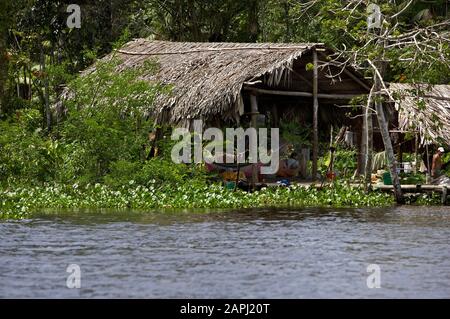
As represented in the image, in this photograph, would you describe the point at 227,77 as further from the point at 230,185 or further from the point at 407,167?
the point at 407,167

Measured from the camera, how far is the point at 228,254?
49.3ft

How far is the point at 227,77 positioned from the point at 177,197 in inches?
144

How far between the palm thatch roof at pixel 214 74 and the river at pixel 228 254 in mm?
3717

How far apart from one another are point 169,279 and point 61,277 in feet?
4.15

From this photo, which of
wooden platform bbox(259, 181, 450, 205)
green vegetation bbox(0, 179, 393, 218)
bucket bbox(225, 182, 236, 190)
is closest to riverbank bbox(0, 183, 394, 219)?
green vegetation bbox(0, 179, 393, 218)

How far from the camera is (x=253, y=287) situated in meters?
12.6

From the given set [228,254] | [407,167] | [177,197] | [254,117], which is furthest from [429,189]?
[228,254]

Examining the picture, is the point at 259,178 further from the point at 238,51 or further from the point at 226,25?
the point at 226,25

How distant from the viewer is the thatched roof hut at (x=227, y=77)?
2338 centimetres

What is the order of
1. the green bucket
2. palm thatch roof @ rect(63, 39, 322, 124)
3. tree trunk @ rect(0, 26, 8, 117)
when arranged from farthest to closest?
tree trunk @ rect(0, 26, 8, 117) → the green bucket → palm thatch roof @ rect(63, 39, 322, 124)

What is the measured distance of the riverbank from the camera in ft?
68.5

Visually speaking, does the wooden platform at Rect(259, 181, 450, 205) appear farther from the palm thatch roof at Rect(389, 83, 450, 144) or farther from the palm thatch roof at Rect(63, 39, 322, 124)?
the palm thatch roof at Rect(63, 39, 322, 124)
